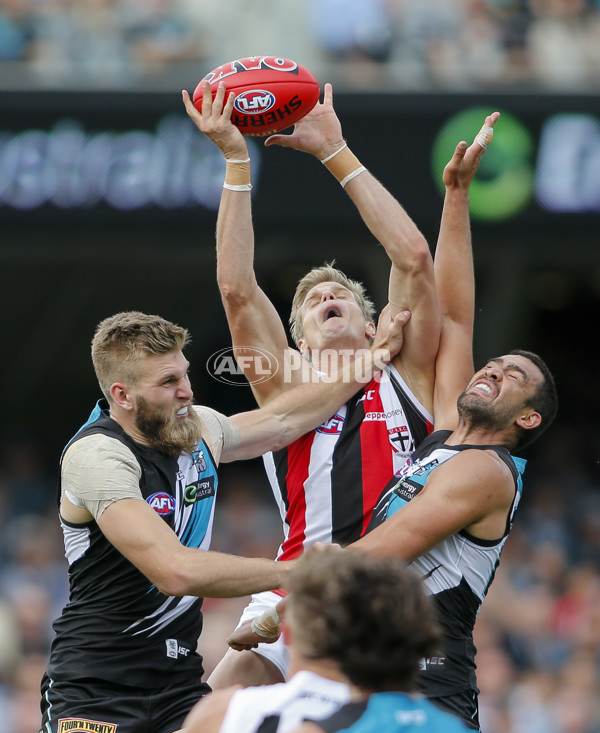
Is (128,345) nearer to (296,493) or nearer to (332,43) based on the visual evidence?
(296,493)

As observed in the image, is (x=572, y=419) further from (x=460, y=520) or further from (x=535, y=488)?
(x=460, y=520)

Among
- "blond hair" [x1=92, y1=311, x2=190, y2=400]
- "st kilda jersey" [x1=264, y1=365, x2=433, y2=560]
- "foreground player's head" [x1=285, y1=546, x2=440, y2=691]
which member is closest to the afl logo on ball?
"blond hair" [x1=92, y1=311, x2=190, y2=400]

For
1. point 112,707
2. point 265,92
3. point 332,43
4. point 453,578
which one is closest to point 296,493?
point 453,578

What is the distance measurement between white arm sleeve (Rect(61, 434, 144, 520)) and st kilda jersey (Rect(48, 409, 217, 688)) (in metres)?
0.07

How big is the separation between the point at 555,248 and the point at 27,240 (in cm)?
699

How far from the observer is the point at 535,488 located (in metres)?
15.5

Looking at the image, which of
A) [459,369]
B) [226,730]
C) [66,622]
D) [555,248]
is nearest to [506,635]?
[555,248]

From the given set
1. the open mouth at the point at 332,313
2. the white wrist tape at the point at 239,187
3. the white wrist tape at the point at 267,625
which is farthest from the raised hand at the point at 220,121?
the white wrist tape at the point at 267,625

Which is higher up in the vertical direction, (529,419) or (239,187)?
(239,187)

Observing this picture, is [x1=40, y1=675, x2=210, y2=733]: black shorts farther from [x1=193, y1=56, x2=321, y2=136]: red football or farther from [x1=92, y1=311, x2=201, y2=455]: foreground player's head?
[x1=193, y1=56, x2=321, y2=136]: red football

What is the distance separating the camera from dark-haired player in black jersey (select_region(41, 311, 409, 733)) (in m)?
4.50

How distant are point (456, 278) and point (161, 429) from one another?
1.75m

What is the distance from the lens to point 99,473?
444cm

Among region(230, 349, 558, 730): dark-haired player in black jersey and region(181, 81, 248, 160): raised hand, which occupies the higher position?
region(181, 81, 248, 160): raised hand
